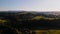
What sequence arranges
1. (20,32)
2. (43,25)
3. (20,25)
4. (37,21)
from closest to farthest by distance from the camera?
(20,32) < (20,25) < (43,25) < (37,21)

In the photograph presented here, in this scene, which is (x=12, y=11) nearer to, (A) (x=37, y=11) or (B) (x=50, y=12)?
(A) (x=37, y=11)

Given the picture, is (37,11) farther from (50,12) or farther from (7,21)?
(7,21)

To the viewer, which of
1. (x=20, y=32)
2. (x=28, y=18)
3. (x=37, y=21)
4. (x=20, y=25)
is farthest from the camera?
(x=37, y=21)

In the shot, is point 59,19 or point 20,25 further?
point 59,19

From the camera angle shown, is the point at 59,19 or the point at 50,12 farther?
the point at 59,19

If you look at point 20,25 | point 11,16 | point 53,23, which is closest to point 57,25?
point 53,23

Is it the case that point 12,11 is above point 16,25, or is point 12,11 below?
above

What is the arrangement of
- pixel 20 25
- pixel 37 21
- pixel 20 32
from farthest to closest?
pixel 37 21 < pixel 20 25 < pixel 20 32

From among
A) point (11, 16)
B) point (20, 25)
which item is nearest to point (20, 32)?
point (20, 25)

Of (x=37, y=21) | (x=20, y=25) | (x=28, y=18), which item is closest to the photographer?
(x=20, y=25)
